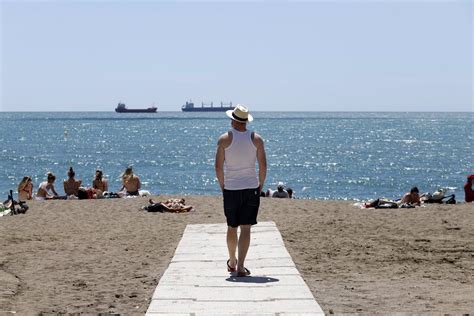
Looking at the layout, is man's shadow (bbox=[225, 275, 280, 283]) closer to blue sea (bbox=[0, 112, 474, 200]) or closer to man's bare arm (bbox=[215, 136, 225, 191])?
man's bare arm (bbox=[215, 136, 225, 191])

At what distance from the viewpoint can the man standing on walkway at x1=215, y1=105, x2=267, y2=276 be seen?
9.50 meters

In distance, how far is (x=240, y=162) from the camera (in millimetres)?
9531

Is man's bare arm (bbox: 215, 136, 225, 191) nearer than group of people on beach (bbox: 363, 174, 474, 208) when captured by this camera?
Yes

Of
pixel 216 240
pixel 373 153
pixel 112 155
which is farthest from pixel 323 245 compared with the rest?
pixel 373 153

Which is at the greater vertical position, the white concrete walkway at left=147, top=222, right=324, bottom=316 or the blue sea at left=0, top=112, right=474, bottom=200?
the white concrete walkway at left=147, top=222, right=324, bottom=316

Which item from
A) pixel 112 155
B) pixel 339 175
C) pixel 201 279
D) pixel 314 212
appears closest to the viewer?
pixel 201 279

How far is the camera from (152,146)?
93.1m

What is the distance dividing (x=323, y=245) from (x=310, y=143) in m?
91.3

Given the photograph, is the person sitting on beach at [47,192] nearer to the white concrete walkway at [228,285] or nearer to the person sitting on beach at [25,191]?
the person sitting on beach at [25,191]

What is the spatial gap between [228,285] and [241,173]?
3.98ft

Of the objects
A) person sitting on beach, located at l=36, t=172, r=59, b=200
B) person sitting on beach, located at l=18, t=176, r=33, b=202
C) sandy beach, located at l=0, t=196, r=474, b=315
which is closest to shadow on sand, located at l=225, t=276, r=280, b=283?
sandy beach, located at l=0, t=196, r=474, b=315

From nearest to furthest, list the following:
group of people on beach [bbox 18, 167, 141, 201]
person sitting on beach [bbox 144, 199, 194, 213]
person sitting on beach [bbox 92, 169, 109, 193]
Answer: person sitting on beach [bbox 144, 199, 194, 213]
group of people on beach [bbox 18, 167, 141, 201]
person sitting on beach [bbox 92, 169, 109, 193]

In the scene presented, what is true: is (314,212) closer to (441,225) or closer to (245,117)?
(441,225)

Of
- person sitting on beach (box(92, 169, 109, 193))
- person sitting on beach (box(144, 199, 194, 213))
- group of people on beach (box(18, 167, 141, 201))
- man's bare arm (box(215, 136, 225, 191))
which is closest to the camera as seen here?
man's bare arm (box(215, 136, 225, 191))
